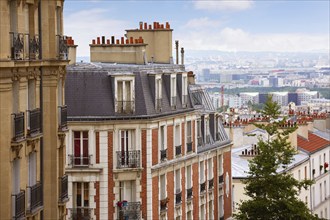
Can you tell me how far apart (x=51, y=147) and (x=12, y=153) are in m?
3.72

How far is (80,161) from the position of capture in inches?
1854

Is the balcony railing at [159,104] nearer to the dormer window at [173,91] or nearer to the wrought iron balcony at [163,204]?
the dormer window at [173,91]

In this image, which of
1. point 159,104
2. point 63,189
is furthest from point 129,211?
point 63,189

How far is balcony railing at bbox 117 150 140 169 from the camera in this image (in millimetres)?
47594

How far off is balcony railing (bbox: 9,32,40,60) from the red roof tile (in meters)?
48.1

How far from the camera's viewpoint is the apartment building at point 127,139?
47.1 m

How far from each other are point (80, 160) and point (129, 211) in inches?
118

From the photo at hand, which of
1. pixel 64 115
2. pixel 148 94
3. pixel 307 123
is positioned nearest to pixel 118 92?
pixel 148 94

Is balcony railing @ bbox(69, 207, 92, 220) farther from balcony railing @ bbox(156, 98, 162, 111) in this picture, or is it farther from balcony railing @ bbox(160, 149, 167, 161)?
balcony railing @ bbox(156, 98, 162, 111)

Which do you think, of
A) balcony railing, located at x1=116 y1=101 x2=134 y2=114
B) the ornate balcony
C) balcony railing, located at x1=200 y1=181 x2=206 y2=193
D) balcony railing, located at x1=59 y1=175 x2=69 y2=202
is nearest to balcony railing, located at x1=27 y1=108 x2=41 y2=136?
balcony railing, located at x1=59 y1=175 x2=69 y2=202

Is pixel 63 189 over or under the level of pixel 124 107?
under

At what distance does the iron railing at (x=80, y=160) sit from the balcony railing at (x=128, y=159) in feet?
4.11

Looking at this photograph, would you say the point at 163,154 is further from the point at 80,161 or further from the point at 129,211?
the point at 80,161

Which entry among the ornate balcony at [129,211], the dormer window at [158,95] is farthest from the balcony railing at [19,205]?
the dormer window at [158,95]
